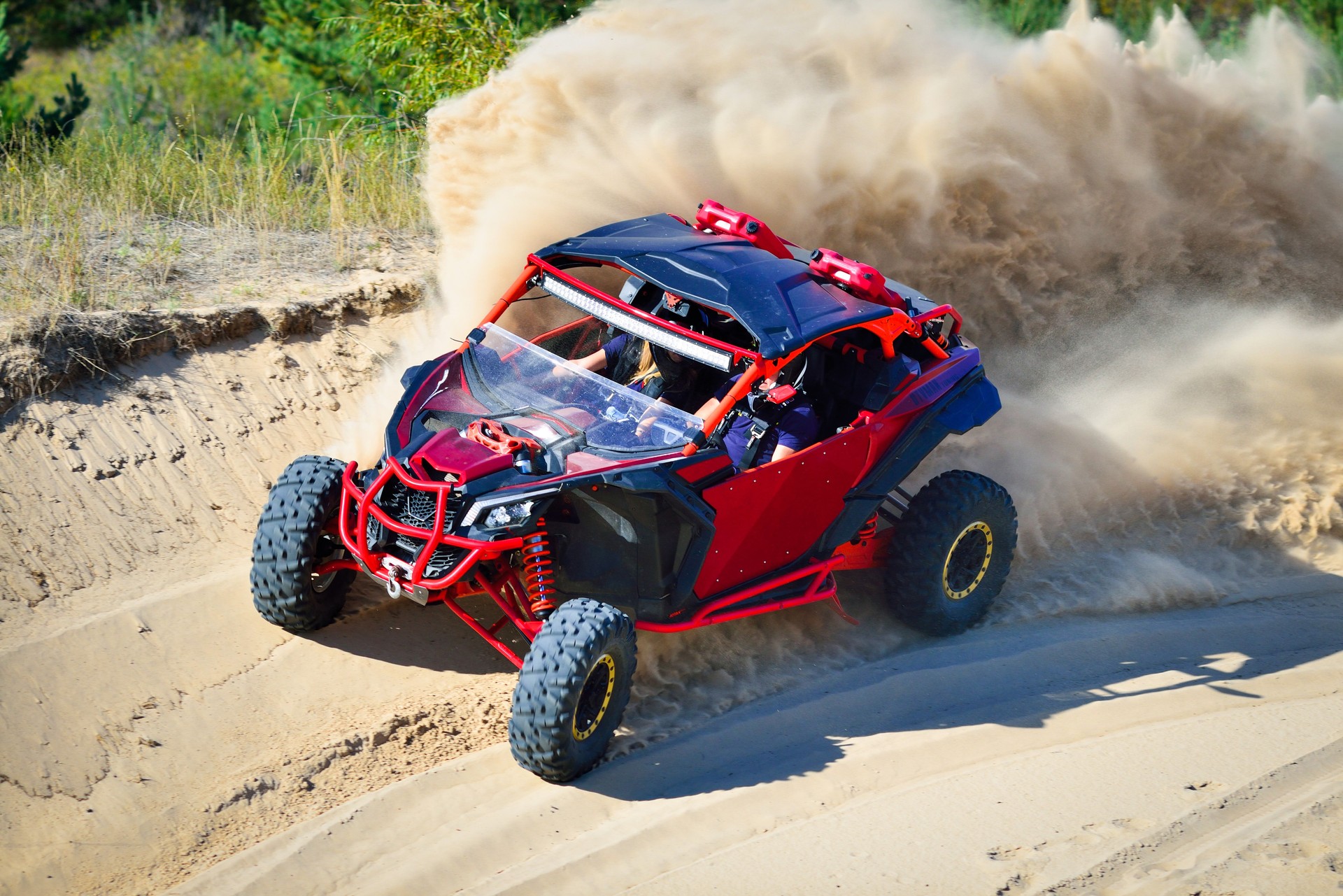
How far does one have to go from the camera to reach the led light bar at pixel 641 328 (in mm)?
5277

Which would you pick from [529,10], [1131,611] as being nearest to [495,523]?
[1131,611]

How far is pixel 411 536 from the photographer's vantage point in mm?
4887

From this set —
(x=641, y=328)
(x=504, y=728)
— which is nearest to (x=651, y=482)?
(x=641, y=328)

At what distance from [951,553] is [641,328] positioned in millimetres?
2071

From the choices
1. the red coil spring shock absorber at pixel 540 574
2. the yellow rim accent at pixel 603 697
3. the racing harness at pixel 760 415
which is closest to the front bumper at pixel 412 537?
the red coil spring shock absorber at pixel 540 574

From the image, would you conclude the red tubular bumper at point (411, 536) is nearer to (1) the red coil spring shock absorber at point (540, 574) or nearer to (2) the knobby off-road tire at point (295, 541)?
(1) the red coil spring shock absorber at point (540, 574)

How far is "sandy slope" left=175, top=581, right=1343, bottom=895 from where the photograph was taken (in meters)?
4.36

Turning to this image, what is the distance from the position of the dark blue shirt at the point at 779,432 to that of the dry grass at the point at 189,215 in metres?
3.80

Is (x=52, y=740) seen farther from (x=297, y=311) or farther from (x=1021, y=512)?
(x=1021, y=512)

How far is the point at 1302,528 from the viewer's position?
7672 millimetres

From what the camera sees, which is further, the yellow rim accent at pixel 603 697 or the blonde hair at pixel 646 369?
the blonde hair at pixel 646 369

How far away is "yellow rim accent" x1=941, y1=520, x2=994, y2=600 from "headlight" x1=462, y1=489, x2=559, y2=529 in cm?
240

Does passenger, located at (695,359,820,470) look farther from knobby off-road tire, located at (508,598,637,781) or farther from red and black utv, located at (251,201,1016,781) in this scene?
knobby off-road tire, located at (508,598,637,781)

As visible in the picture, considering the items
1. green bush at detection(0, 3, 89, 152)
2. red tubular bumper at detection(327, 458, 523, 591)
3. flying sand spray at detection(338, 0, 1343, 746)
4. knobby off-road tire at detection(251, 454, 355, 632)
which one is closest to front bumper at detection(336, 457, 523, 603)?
red tubular bumper at detection(327, 458, 523, 591)
